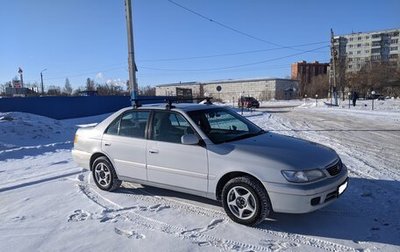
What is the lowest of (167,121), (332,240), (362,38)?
(332,240)

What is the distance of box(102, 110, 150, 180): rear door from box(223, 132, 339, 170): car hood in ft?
5.42

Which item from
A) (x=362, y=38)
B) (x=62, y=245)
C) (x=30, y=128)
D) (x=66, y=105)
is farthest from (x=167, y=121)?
(x=362, y=38)

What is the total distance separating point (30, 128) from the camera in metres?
15.4

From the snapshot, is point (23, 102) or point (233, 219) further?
point (23, 102)

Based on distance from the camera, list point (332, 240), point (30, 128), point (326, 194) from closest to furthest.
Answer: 1. point (332, 240)
2. point (326, 194)
3. point (30, 128)

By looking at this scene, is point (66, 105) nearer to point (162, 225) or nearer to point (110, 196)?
point (110, 196)

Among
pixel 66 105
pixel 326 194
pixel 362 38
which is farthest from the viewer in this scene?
pixel 362 38

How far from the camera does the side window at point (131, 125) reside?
6.31 m

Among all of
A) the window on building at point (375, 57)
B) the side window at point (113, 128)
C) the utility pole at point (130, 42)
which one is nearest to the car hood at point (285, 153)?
the side window at point (113, 128)

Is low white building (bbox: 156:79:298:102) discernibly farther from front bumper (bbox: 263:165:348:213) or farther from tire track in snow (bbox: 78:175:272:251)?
front bumper (bbox: 263:165:348:213)

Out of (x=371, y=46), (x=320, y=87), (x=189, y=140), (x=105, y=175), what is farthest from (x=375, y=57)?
(x=189, y=140)

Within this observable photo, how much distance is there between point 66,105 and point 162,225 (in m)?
23.4

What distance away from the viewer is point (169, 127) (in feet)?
19.7

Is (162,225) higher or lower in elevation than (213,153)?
lower
